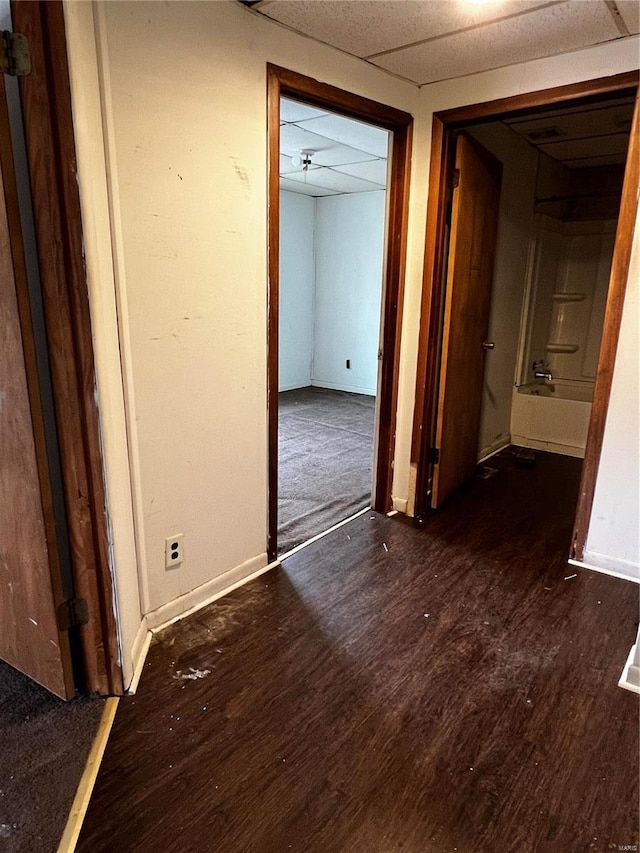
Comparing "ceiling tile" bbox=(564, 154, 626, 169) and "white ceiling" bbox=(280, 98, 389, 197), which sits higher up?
"white ceiling" bbox=(280, 98, 389, 197)

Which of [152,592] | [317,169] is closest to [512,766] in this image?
[152,592]

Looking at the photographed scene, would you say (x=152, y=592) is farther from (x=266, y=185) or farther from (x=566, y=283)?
(x=566, y=283)

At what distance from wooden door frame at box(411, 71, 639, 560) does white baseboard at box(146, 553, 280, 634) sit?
3.46 ft

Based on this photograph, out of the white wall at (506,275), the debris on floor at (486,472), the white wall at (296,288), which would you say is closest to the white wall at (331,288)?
the white wall at (296,288)

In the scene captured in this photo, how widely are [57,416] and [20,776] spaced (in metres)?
0.97

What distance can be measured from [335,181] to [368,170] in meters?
0.68

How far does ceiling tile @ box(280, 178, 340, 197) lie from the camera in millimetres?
5746

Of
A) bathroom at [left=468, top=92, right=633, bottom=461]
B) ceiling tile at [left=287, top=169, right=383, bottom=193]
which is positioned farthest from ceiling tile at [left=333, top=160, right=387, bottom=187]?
bathroom at [left=468, top=92, right=633, bottom=461]

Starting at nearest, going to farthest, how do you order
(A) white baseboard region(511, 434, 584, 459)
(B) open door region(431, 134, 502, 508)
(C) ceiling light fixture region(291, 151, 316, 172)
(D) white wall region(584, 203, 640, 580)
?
1. (D) white wall region(584, 203, 640, 580)
2. (B) open door region(431, 134, 502, 508)
3. (A) white baseboard region(511, 434, 584, 459)
4. (C) ceiling light fixture region(291, 151, 316, 172)

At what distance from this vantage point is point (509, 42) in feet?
6.75


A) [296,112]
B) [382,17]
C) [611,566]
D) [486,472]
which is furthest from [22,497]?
[486,472]

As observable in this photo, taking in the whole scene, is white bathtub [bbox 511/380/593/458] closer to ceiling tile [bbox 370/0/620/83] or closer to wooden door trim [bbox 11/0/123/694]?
ceiling tile [bbox 370/0/620/83]

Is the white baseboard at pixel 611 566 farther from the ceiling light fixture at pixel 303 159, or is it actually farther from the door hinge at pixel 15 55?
the ceiling light fixture at pixel 303 159

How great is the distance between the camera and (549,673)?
72.8 inches
